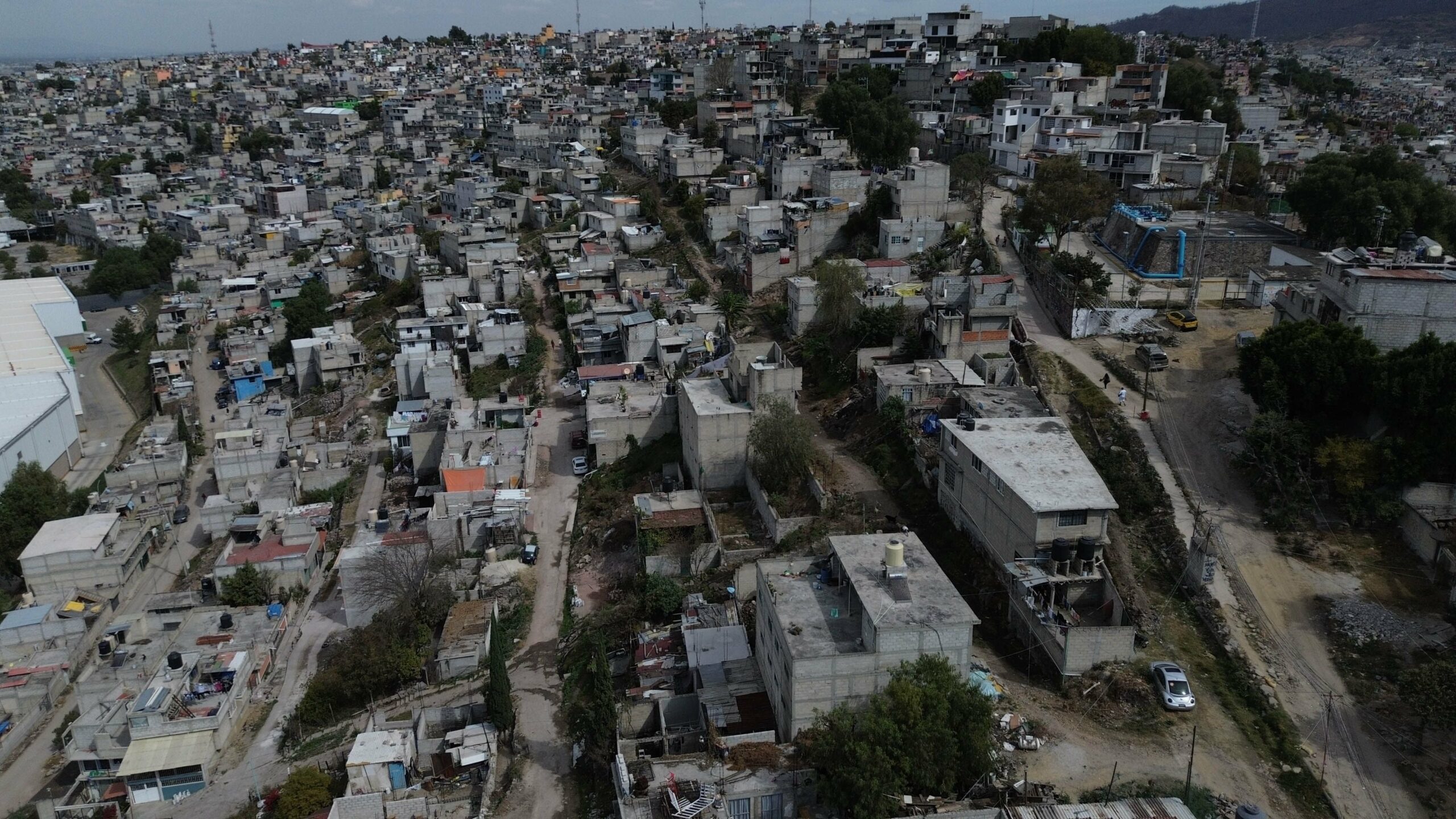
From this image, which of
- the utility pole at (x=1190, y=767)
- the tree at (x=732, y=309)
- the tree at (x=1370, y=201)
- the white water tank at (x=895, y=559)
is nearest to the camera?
the utility pole at (x=1190, y=767)

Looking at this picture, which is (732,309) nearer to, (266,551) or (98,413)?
(266,551)

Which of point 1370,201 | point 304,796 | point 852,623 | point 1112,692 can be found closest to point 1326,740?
point 1112,692

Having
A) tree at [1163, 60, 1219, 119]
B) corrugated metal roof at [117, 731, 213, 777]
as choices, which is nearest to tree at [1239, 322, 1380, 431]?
corrugated metal roof at [117, 731, 213, 777]

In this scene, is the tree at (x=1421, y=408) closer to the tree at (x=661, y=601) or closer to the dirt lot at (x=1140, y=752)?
the dirt lot at (x=1140, y=752)

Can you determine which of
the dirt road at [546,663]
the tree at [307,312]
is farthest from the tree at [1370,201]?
the tree at [307,312]

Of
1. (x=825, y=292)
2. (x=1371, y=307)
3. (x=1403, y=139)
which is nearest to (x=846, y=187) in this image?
(x=825, y=292)
